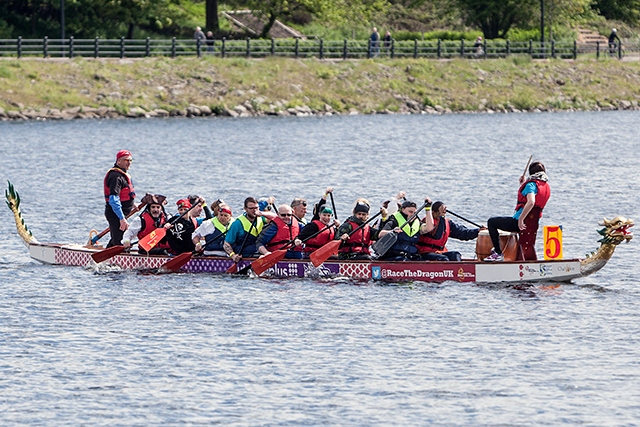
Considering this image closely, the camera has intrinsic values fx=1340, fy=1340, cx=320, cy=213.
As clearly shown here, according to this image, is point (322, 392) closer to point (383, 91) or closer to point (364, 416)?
point (364, 416)

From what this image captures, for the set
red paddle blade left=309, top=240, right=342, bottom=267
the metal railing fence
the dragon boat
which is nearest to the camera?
the dragon boat

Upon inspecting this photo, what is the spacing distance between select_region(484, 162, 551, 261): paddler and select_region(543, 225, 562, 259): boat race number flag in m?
0.23

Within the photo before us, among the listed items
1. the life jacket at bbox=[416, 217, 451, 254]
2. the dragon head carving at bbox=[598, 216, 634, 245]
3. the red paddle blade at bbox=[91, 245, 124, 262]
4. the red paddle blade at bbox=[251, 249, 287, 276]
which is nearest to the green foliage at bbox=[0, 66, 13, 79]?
the red paddle blade at bbox=[91, 245, 124, 262]

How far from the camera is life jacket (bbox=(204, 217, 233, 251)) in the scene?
1023 inches

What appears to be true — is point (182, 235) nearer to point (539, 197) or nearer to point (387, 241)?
point (387, 241)

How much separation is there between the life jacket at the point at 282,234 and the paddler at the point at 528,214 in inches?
149

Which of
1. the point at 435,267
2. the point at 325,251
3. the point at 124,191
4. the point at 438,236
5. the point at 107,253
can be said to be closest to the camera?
the point at 435,267

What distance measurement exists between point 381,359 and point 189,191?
23.5 m

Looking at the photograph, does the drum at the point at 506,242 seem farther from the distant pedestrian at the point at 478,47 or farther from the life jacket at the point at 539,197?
the distant pedestrian at the point at 478,47

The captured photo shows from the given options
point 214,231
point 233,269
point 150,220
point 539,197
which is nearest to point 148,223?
point 150,220

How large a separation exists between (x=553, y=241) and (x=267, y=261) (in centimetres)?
534

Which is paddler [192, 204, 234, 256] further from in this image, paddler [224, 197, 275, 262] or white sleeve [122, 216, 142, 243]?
white sleeve [122, 216, 142, 243]

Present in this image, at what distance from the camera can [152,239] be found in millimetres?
25922

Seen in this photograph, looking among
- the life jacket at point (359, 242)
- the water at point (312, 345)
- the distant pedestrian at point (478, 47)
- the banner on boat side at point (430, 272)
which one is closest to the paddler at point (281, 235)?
the water at point (312, 345)
